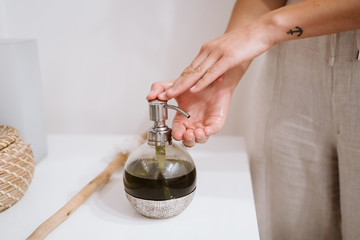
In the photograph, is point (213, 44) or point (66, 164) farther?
point (66, 164)

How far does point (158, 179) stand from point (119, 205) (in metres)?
0.13

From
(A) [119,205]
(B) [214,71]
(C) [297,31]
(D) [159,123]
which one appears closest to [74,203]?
(A) [119,205]

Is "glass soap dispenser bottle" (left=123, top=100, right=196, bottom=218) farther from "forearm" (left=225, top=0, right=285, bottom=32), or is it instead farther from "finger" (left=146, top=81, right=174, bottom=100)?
"forearm" (left=225, top=0, right=285, bottom=32)

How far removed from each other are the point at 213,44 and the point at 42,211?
0.40 metres

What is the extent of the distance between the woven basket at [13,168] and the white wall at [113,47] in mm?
435

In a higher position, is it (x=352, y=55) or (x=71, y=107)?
(x=352, y=55)

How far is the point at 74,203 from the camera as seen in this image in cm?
60

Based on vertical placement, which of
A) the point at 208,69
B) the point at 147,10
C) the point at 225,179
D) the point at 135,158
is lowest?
the point at 225,179

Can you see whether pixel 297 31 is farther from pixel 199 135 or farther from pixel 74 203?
pixel 74 203

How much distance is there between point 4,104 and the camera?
2.37ft

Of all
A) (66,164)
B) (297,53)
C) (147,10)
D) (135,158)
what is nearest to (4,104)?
(66,164)

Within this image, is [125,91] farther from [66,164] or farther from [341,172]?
[341,172]

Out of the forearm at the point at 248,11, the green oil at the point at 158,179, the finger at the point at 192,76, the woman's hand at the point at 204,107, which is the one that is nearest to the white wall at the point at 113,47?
the forearm at the point at 248,11

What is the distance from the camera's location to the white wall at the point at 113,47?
3.18ft
